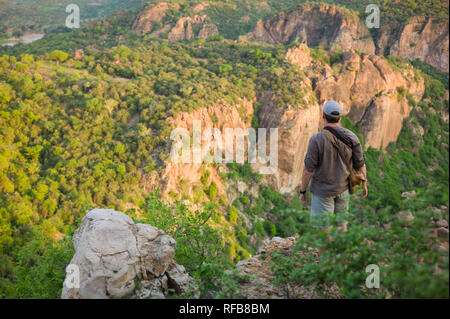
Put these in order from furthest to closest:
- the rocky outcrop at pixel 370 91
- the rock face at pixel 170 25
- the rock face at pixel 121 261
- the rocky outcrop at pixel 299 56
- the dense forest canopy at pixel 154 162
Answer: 1. the rock face at pixel 170 25
2. the rocky outcrop at pixel 299 56
3. the rocky outcrop at pixel 370 91
4. the rock face at pixel 121 261
5. the dense forest canopy at pixel 154 162

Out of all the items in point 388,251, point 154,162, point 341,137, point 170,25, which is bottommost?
point 154,162

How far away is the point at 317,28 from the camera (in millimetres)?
58094

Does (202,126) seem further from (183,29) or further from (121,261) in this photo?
(183,29)

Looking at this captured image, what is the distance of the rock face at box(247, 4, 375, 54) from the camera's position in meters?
54.4

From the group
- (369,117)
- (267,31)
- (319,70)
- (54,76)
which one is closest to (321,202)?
(54,76)

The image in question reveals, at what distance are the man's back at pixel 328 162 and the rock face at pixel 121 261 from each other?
291 cm

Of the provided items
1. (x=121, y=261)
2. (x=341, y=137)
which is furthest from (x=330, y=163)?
(x=121, y=261)

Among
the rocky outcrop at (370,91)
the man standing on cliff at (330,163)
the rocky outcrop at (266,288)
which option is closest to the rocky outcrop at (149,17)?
the rocky outcrop at (370,91)

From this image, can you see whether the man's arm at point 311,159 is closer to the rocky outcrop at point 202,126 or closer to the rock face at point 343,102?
the rocky outcrop at point 202,126

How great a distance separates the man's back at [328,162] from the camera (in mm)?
4539

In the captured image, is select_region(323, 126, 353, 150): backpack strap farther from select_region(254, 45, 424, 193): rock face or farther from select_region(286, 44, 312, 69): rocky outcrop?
select_region(286, 44, 312, 69): rocky outcrop

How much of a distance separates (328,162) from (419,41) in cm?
6054

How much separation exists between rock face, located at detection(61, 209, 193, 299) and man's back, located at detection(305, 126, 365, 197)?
291cm
